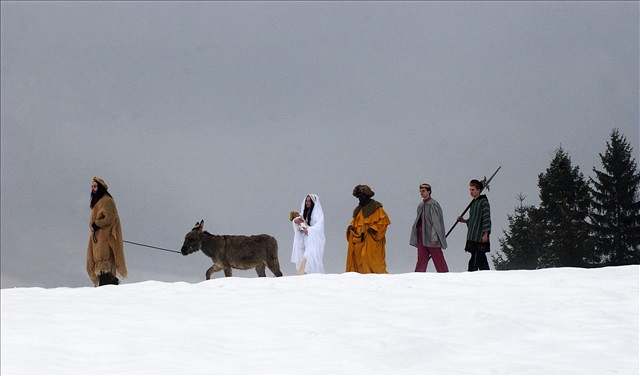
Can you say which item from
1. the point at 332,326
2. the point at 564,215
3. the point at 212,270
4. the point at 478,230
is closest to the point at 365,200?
the point at 478,230

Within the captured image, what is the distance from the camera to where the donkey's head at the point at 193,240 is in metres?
21.1

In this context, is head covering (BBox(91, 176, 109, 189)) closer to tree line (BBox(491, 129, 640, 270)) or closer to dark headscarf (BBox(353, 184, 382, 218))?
dark headscarf (BBox(353, 184, 382, 218))

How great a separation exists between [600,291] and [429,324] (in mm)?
3384

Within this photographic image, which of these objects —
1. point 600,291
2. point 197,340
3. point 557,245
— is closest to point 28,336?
point 197,340

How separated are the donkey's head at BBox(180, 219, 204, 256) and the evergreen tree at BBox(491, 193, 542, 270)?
23355 millimetres

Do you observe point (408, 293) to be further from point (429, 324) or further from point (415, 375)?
point (415, 375)

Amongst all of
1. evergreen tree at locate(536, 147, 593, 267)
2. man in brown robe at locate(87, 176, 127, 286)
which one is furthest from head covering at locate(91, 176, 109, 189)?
evergreen tree at locate(536, 147, 593, 267)

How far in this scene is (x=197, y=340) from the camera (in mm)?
11164

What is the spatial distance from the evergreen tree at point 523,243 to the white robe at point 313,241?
77.7ft

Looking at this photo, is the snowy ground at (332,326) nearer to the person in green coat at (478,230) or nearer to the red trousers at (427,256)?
the person in green coat at (478,230)

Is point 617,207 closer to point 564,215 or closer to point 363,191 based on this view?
point 564,215

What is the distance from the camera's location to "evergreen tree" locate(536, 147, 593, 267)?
4016 centimetres

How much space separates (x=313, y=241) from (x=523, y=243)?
2645 cm

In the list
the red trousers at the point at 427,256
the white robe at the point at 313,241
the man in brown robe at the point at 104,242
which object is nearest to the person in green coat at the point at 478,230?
the red trousers at the point at 427,256
